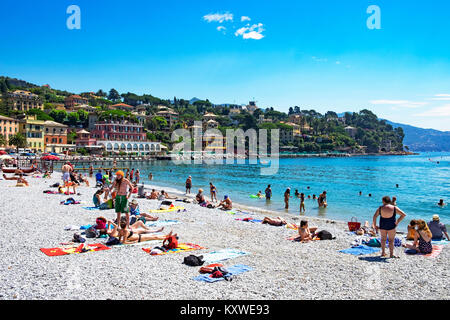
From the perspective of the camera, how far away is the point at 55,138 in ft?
252

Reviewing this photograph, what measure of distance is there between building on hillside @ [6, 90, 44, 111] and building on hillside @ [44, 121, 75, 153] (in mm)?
32761

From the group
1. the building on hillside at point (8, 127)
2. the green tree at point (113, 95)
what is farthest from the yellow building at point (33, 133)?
the green tree at point (113, 95)

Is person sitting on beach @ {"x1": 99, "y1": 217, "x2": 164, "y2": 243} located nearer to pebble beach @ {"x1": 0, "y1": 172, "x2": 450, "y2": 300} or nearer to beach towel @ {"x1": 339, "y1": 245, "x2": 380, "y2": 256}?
pebble beach @ {"x1": 0, "y1": 172, "x2": 450, "y2": 300}

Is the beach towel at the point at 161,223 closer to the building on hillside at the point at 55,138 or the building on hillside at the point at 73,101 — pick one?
the building on hillside at the point at 55,138

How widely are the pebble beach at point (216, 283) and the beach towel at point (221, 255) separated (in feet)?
0.76

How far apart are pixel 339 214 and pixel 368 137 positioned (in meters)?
195

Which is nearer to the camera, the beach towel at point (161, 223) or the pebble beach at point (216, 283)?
the pebble beach at point (216, 283)

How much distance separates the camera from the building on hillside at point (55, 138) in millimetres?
74188

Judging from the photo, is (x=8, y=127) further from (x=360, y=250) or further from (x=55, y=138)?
(x=360, y=250)

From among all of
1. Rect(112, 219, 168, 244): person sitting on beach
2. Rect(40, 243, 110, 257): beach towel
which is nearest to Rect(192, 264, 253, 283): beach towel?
Rect(112, 219, 168, 244): person sitting on beach
